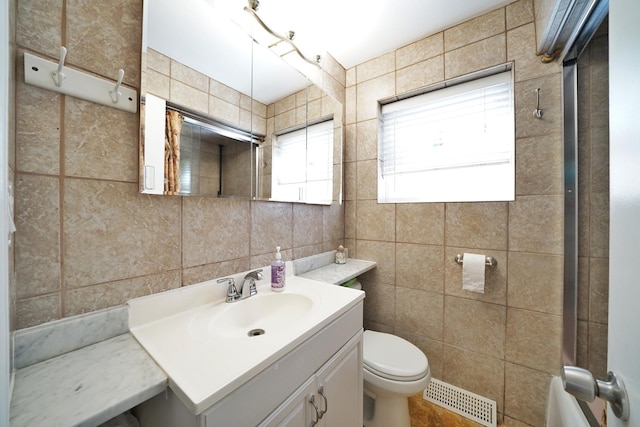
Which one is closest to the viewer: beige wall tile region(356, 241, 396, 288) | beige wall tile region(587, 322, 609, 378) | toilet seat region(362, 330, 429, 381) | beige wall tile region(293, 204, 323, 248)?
beige wall tile region(587, 322, 609, 378)

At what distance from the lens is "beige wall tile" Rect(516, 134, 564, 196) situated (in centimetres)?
114

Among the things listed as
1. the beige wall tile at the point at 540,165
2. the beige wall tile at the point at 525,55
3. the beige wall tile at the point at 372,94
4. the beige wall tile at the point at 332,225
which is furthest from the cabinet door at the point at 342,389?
the beige wall tile at the point at 525,55

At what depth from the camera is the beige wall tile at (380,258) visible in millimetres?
1627

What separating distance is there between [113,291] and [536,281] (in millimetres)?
1855

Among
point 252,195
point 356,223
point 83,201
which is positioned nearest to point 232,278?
point 252,195

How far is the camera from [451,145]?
152cm

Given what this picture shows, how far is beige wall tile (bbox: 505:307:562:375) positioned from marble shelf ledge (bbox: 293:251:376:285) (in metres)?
0.83

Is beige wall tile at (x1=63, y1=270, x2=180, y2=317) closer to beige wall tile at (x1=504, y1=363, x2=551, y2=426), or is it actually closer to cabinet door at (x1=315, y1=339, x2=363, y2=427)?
cabinet door at (x1=315, y1=339, x2=363, y2=427)

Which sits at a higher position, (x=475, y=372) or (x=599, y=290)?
(x=599, y=290)

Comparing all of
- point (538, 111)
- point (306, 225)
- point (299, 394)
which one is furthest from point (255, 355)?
point (538, 111)

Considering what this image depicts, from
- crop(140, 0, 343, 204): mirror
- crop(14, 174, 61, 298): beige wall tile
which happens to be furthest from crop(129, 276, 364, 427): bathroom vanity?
crop(140, 0, 343, 204): mirror

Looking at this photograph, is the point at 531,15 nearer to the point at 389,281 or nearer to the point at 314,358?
the point at 389,281

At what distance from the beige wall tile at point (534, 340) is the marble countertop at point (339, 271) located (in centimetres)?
83

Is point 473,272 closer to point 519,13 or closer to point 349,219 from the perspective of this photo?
point 349,219
